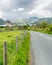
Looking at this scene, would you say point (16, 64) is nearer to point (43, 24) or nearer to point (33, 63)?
point (33, 63)

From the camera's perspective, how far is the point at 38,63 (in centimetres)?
1064

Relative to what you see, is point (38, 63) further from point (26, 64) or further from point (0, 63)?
point (0, 63)

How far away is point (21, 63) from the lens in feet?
33.1

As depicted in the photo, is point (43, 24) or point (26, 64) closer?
point (26, 64)

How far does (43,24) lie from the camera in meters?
198

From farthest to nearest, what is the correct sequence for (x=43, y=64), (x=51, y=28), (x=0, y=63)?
(x=51, y=28)
(x=43, y=64)
(x=0, y=63)

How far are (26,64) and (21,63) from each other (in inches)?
9.8

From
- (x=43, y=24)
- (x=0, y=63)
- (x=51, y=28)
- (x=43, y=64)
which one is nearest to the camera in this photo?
(x=0, y=63)

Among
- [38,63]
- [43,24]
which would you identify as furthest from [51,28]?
[43,24]

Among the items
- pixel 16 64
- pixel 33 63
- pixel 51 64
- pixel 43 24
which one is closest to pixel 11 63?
pixel 16 64

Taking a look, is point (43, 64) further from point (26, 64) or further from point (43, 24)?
point (43, 24)

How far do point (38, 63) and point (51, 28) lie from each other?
246ft

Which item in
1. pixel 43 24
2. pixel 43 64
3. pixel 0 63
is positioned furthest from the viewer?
pixel 43 24

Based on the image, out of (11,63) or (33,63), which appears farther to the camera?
(33,63)
